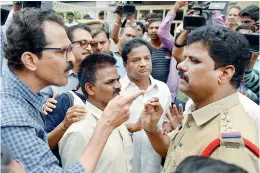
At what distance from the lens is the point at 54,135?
5.61ft

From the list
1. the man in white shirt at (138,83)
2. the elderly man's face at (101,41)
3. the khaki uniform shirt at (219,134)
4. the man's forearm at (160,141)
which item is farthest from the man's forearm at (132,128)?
the elderly man's face at (101,41)

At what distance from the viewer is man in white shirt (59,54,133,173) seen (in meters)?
1.53

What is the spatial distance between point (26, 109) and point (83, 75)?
655 millimetres

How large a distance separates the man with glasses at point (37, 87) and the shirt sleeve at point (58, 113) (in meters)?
0.42

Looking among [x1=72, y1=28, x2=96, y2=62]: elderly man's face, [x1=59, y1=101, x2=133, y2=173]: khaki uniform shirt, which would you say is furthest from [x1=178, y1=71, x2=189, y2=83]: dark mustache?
[x1=72, y1=28, x2=96, y2=62]: elderly man's face

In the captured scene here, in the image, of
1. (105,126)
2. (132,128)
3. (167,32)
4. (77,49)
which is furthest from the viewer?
(167,32)

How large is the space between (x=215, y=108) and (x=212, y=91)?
0.27 ft

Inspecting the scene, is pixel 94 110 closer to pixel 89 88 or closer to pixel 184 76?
pixel 89 88

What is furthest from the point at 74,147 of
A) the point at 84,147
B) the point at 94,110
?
the point at 94,110

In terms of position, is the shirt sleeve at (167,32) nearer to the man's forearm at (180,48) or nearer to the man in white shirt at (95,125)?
the man's forearm at (180,48)

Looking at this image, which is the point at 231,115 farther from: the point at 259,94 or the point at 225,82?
the point at 259,94

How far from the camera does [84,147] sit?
1.52 metres

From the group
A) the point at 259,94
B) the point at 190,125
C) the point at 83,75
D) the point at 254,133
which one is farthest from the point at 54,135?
the point at 259,94

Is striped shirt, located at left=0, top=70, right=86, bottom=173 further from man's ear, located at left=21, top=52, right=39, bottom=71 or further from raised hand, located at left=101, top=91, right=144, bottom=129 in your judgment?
raised hand, located at left=101, top=91, right=144, bottom=129
